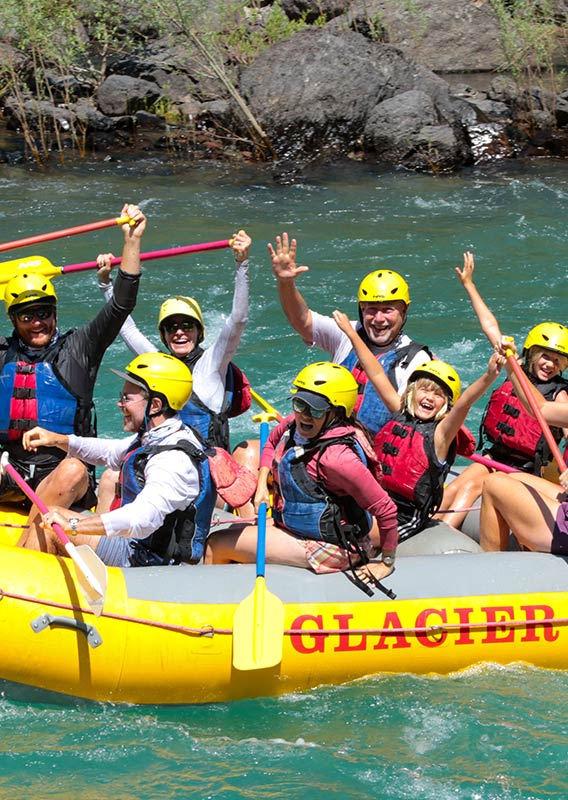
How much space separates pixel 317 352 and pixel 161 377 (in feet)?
15.7

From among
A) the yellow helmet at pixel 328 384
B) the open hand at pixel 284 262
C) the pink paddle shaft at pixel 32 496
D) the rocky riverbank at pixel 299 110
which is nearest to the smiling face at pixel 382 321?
the open hand at pixel 284 262

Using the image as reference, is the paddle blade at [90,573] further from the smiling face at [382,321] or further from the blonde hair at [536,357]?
the blonde hair at [536,357]

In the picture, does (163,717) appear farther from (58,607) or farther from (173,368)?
(173,368)

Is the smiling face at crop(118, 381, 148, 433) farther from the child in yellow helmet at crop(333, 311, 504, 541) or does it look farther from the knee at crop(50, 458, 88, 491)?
the child in yellow helmet at crop(333, 311, 504, 541)

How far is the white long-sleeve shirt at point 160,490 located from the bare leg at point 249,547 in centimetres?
46

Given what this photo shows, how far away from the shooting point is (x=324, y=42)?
15.1 metres

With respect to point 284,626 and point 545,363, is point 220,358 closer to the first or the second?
point 284,626

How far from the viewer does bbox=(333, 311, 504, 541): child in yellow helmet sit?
5.11 m

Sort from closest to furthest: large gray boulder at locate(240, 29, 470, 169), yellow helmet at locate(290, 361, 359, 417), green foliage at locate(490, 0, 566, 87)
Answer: yellow helmet at locate(290, 361, 359, 417)
large gray boulder at locate(240, 29, 470, 169)
green foliage at locate(490, 0, 566, 87)

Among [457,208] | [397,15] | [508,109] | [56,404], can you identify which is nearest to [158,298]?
[457,208]

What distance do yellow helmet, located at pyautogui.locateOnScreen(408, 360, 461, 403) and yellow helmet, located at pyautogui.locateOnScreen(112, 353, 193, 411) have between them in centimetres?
114

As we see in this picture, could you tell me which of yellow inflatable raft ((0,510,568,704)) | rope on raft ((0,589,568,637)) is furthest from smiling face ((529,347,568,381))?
rope on raft ((0,589,568,637))

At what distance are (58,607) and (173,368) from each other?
1.06m

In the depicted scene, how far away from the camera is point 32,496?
4863 mm
